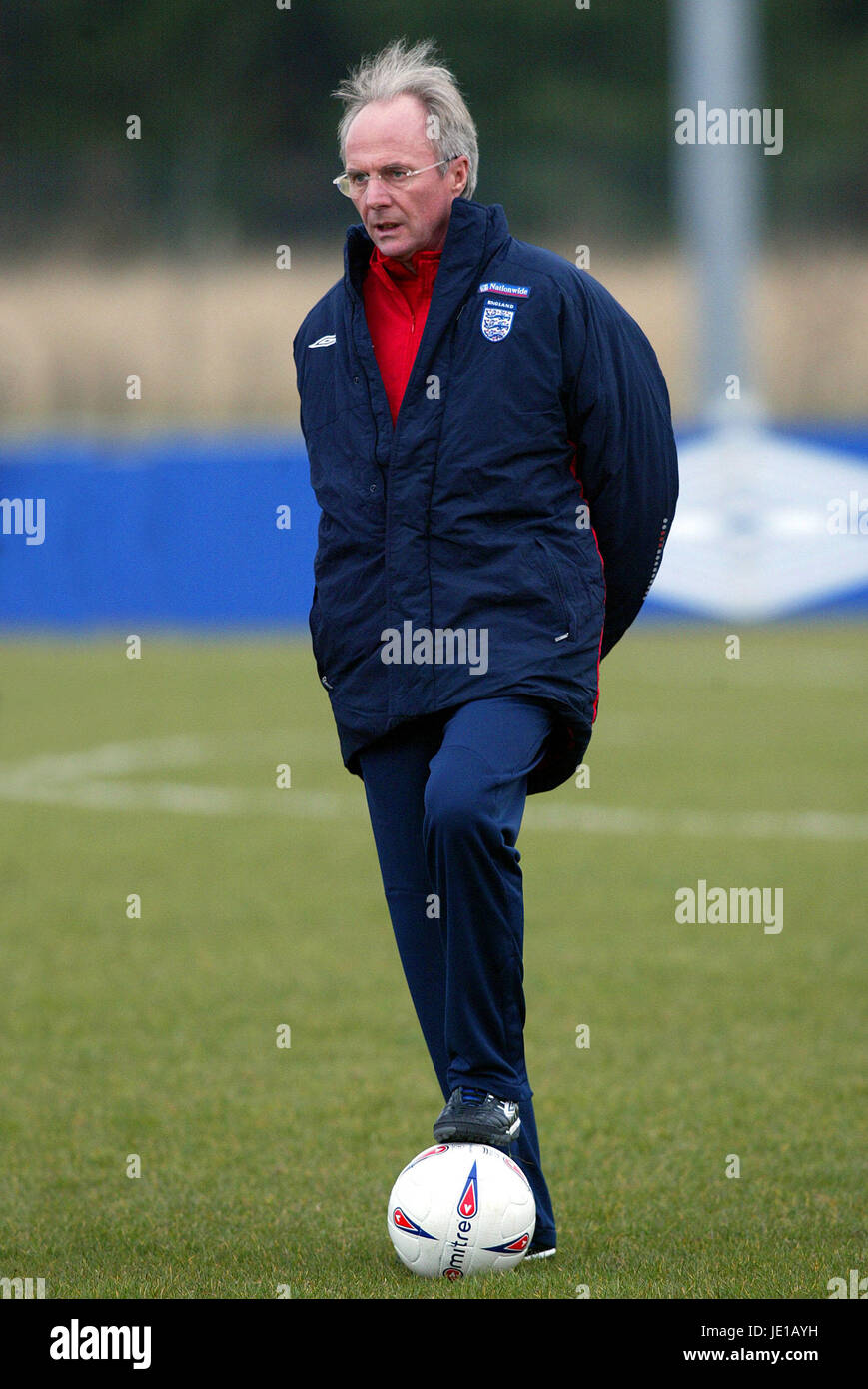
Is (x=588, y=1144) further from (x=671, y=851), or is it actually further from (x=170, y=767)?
(x=170, y=767)

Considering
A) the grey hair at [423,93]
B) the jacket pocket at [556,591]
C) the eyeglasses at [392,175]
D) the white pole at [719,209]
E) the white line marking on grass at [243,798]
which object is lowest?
the white line marking on grass at [243,798]

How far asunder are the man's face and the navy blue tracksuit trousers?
82 cm

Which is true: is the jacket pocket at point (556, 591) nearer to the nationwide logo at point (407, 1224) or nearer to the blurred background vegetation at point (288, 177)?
the nationwide logo at point (407, 1224)

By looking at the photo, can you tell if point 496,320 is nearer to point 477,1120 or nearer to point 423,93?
point 423,93

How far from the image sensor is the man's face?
350 centimetres

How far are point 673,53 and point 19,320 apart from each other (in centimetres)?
1353

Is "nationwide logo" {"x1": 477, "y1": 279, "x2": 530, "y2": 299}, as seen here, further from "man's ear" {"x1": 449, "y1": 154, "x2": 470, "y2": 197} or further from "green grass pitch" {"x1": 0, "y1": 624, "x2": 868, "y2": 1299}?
"green grass pitch" {"x1": 0, "y1": 624, "x2": 868, "y2": 1299}

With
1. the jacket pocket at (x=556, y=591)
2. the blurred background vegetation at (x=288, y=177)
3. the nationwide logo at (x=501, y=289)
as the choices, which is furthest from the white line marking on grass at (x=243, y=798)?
the blurred background vegetation at (x=288, y=177)

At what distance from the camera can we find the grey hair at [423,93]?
353 centimetres

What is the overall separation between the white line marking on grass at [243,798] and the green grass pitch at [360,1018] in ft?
0.09

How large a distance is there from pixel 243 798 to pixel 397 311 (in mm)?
6283

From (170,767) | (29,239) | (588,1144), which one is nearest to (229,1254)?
(588,1144)

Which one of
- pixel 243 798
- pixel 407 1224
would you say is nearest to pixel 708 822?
pixel 243 798

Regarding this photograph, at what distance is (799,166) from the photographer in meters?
32.2
